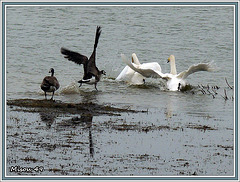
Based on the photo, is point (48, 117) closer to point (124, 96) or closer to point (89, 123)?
point (89, 123)

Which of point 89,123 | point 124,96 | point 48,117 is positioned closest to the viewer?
point 89,123

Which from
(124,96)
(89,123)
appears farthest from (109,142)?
(124,96)

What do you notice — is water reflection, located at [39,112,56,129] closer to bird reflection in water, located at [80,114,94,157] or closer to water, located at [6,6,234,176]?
water, located at [6,6,234,176]

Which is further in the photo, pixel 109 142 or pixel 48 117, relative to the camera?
pixel 48 117

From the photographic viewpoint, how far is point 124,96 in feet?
46.5

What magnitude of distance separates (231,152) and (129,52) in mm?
12908

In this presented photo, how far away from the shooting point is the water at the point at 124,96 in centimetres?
804

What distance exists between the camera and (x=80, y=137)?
Result: 9086 millimetres

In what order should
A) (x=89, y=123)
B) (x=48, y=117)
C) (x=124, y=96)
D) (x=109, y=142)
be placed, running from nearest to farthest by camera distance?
(x=109, y=142)
(x=89, y=123)
(x=48, y=117)
(x=124, y=96)

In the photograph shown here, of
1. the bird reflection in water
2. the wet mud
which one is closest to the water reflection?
the wet mud

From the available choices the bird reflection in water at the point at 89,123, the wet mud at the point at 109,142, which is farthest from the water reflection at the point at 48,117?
the bird reflection in water at the point at 89,123

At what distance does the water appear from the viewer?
8.04 metres

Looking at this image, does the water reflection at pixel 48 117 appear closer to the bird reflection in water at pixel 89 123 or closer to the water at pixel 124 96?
the water at pixel 124 96

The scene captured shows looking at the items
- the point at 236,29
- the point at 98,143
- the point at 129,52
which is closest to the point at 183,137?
the point at 98,143
